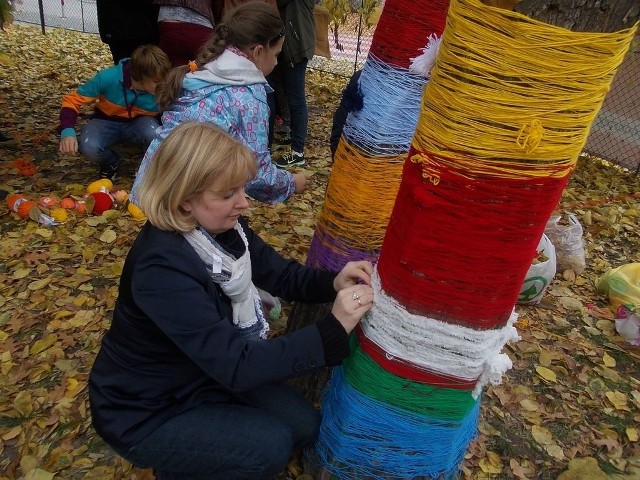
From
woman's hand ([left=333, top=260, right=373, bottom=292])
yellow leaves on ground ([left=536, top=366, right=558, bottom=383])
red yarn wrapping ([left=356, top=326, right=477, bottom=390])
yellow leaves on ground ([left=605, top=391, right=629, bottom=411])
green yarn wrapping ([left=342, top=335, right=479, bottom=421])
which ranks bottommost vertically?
yellow leaves on ground ([left=536, top=366, right=558, bottom=383])

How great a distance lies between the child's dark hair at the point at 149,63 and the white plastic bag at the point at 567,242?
3090 millimetres

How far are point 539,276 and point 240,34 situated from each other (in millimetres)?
2280

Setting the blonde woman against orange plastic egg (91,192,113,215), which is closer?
the blonde woman

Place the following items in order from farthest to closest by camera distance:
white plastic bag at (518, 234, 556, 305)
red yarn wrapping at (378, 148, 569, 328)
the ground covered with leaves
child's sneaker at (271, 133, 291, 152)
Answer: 1. child's sneaker at (271, 133, 291, 152)
2. white plastic bag at (518, 234, 556, 305)
3. the ground covered with leaves
4. red yarn wrapping at (378, 148, 569, 328)

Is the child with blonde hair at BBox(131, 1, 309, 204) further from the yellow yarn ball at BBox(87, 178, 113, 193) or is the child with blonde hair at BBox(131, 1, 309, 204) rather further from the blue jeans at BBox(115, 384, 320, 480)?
the yellow yarn ball at BBox(87, 178, 113, 193)

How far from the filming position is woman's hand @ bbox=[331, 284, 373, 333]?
4.81 ft

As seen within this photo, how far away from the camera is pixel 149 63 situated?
3.81 m

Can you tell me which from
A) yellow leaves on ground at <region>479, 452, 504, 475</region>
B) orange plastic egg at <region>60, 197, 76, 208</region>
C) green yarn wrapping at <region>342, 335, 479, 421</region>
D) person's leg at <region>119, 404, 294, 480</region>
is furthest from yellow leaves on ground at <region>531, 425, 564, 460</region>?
orange plastic egg at <region>60, 197, 76, 208</region>

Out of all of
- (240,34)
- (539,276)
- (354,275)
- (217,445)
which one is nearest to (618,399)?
(539,276)

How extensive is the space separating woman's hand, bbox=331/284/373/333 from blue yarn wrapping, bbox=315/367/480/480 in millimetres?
274

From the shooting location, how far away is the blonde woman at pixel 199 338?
144 centimetres

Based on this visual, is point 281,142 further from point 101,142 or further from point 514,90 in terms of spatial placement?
point 514,90

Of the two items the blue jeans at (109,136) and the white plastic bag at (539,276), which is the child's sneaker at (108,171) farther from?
the white plastic bag at (539,276)

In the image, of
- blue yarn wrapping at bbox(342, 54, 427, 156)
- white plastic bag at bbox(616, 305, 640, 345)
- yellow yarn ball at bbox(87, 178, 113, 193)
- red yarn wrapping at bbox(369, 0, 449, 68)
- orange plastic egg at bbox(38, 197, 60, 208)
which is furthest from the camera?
yellow yarn ball at bbox(87, 178, 113, 193)
